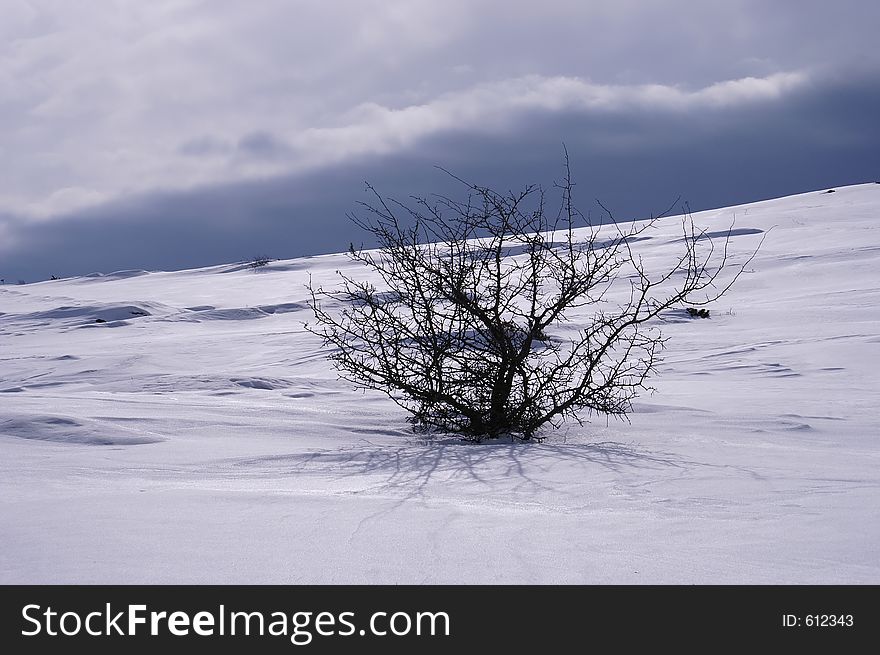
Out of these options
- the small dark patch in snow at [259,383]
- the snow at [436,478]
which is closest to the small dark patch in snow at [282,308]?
the snow at [436,478]

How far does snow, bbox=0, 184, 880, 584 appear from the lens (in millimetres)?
2473

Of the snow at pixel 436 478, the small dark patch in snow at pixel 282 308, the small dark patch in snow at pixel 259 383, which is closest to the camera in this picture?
the snow at pixel 436 478

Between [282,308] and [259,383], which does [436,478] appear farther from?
[282,308]

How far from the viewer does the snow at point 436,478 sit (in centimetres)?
247

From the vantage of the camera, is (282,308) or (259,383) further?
(282,308)

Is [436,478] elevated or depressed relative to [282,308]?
depressed

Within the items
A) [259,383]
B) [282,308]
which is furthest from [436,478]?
[282,308]

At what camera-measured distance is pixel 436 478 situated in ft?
13.3

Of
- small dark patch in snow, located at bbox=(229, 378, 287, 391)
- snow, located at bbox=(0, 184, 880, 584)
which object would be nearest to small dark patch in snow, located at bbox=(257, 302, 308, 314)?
snow, located at bbox=(0, 184, 880, 584)

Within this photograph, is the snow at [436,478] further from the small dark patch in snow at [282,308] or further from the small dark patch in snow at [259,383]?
the small dark patch in snow at [282,308]

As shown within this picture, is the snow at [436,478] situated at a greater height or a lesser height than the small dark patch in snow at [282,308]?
lesser

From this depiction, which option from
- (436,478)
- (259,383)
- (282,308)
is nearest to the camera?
(436,478)

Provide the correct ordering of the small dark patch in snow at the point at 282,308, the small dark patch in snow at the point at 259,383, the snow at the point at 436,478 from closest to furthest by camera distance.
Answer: the snow at the point at 436,478
the small dark patch in snow at the point at 259,383
the small dark patch in snow at the point at 282,308

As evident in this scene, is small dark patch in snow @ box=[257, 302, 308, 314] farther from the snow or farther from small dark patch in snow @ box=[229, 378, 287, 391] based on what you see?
small dark patch in snow @ box=[229, 378, 287, 391]
